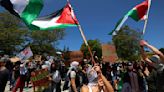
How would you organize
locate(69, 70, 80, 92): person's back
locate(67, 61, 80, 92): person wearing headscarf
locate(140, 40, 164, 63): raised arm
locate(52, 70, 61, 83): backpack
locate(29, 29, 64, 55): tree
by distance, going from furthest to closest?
locate(29, 29, 64, 55): tree, locate(52, 70, 61, 83): backpack, locate(69, 70, 80, 92): person's back, locate(67, 61, 80, 92): person wearing headscarf, locate(140, 40, 164, 63): raised arm

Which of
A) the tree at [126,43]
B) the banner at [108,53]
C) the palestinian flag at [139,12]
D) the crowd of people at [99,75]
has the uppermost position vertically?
the tree at [126,43]

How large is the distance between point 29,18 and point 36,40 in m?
74.7

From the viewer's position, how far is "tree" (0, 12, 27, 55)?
211 feet

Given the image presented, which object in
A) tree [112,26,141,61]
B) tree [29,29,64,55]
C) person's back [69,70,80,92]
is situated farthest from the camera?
tree [29,29,64,55]

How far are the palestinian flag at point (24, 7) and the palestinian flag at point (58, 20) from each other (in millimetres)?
166

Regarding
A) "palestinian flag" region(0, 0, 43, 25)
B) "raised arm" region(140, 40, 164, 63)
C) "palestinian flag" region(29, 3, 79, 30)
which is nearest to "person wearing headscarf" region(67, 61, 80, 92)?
"palestinian flag" region(29, 3, 79, 30)

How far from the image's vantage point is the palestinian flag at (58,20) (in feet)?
22.6

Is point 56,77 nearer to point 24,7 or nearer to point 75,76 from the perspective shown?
point 75,76

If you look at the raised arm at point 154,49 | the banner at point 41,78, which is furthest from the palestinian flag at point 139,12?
the banner at point 41,78

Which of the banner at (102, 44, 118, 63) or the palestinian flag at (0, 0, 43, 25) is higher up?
the palestinian flag at (0, 0, 43, 25)

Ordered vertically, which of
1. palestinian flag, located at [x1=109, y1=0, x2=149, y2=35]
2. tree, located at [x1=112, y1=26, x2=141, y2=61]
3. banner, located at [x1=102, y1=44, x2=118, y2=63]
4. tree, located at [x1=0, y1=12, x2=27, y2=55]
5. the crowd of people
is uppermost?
tree, located at [x1=0, y1=12, x2=27, y2=55]

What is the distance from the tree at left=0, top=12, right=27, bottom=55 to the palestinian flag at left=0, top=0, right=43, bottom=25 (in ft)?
187

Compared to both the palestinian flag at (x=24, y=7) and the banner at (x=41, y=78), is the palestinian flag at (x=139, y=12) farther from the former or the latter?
the banner at (x=41, y=78)

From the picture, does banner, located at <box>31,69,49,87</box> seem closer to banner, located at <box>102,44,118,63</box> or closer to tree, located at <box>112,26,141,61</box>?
banner, located at <box>102,44,118,63</box>
